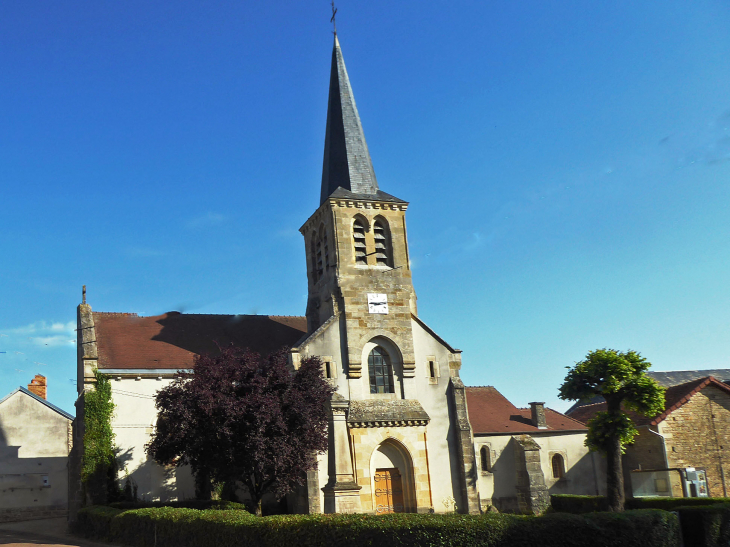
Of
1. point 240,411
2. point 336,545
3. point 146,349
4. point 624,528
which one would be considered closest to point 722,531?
point 624,528

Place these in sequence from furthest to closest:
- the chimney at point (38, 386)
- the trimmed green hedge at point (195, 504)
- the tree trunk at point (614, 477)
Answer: the chimney at point (38, 386) → the trimmed green hedge at point (195, 504) → the tree trunk at point (614, 477)

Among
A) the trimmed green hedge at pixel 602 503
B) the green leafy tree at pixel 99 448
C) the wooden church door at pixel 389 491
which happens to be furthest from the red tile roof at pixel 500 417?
the green leafy tree at pixel 99 448

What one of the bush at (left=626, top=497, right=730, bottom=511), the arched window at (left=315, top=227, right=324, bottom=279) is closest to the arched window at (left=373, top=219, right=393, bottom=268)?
the arched window at (left=315, top=227, right=324, bottom=279)

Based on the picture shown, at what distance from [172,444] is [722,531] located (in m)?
16.5

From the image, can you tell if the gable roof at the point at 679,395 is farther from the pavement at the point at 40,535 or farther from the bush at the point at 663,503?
the pavement at the point at 40,535

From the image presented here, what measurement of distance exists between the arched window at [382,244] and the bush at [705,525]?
633 inches

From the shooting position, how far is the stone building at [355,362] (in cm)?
2620

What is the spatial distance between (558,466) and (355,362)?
12423 millimetres

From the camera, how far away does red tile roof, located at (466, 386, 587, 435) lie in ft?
105

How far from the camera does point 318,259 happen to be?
3139 centimetres

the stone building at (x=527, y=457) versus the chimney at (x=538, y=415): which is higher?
the chimney at (x=538, y=415)

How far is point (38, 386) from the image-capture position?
3791 cm

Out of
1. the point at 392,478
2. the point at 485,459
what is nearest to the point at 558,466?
the point at 485,459

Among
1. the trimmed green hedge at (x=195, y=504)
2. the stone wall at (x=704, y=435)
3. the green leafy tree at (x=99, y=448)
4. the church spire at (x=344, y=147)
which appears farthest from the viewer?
the church spire at (x=344, y=147)
